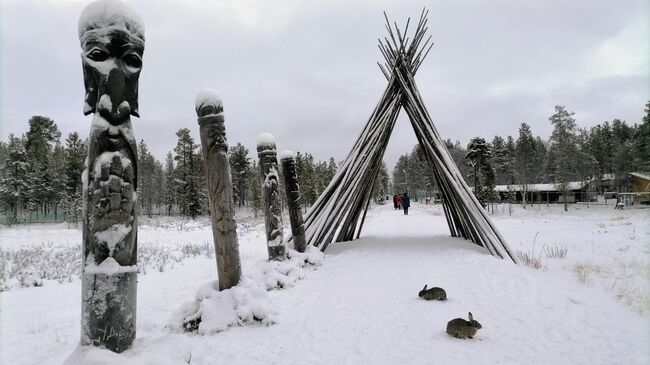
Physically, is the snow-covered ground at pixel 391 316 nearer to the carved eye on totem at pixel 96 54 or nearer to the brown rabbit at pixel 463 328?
the brown rabbit at pixel 463 328

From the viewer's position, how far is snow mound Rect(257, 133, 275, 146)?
678 cm

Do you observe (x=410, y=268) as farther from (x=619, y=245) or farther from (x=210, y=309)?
(x=619, y=245)

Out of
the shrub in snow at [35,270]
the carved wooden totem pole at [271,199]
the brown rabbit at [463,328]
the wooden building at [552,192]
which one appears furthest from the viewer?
the wooden building at [552,192]

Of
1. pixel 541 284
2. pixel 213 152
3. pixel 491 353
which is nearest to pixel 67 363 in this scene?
pixel 213 152

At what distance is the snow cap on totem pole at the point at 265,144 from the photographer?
22.1 ft

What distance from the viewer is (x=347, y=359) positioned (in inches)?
122

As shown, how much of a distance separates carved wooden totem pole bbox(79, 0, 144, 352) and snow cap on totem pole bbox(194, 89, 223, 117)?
187cm

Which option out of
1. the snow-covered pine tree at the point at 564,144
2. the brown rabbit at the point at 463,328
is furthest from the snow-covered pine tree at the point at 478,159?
the brown rabbit at the point at 463,328

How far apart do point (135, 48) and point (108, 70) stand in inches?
10.6

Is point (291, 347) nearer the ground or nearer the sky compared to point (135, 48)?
nearer the ground

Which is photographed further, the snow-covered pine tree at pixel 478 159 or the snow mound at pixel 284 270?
the snow-covered pine tree at pixel 478 159

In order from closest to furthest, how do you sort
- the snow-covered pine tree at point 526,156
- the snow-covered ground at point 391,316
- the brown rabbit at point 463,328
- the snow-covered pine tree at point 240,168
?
1. the snow-covered ground at point 391,316
2. the brown rabbit at point 463,328
3. the snow-covered pine tree at point 526,156
4. the snow-covered pine tree at point 240,168

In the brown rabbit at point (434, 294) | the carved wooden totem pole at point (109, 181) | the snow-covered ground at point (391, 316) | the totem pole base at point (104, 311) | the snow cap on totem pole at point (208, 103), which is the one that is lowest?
the snow-covered ground at point (391, 316)

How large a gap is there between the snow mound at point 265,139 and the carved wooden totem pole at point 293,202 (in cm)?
80
